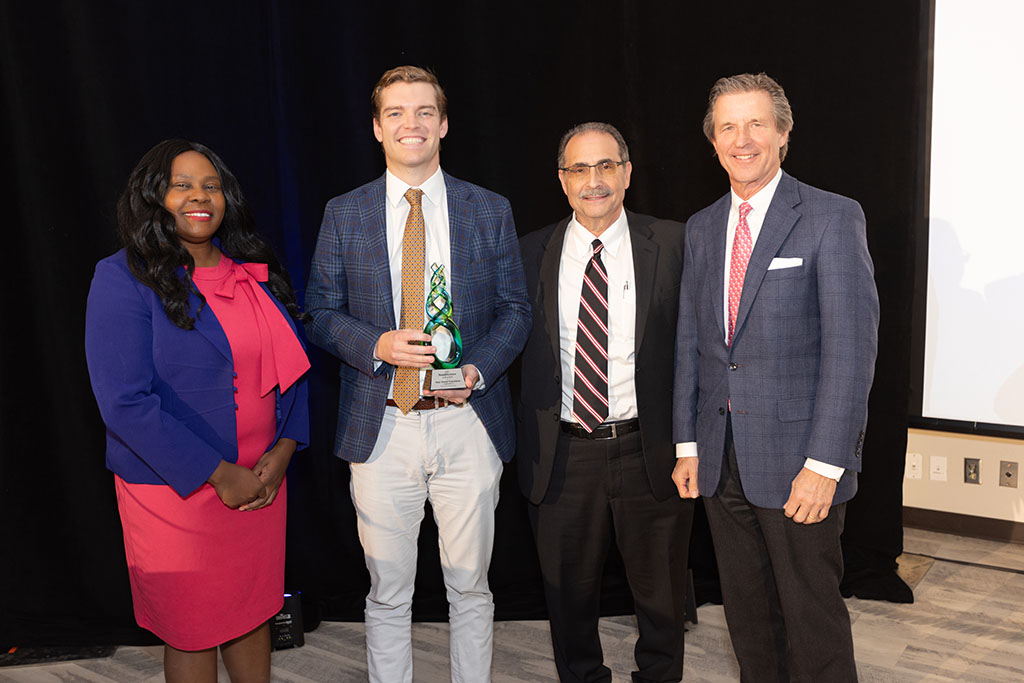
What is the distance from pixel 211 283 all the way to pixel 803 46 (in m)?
2.66

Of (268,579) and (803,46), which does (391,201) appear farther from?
(803,46)

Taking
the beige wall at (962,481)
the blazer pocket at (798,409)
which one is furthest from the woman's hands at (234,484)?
the beige wall at (962,481)

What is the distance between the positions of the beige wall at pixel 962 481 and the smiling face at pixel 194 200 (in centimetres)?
331

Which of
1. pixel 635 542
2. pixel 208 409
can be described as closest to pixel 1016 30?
pixel 635 542

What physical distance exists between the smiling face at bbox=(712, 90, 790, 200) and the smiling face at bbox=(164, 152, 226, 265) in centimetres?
133

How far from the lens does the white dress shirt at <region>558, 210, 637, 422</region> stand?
244cm

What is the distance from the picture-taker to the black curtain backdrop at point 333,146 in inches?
124

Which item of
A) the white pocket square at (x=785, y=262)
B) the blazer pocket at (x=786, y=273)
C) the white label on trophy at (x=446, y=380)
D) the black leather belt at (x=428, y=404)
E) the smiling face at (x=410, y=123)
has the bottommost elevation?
the black leather belt at (x=428, y=404)

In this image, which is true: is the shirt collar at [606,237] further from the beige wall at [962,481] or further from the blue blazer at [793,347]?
the beige wall at [962,481]

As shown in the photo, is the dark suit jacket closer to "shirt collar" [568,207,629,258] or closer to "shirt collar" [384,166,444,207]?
"shirt collar" [568,207,629,258]

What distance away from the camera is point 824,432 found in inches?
78.4

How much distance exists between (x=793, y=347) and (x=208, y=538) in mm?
1559

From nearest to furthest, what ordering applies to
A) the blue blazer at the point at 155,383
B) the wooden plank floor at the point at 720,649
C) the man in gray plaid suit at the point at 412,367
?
the blue blazer at the point at 155,383 < the man in gray plaid suit at the point at 412,367 < the wooden plank floor at the point at 720,649

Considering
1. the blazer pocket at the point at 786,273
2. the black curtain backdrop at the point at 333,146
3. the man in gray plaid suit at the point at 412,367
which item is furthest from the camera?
the black curtain backdrop at the point at 333,146
